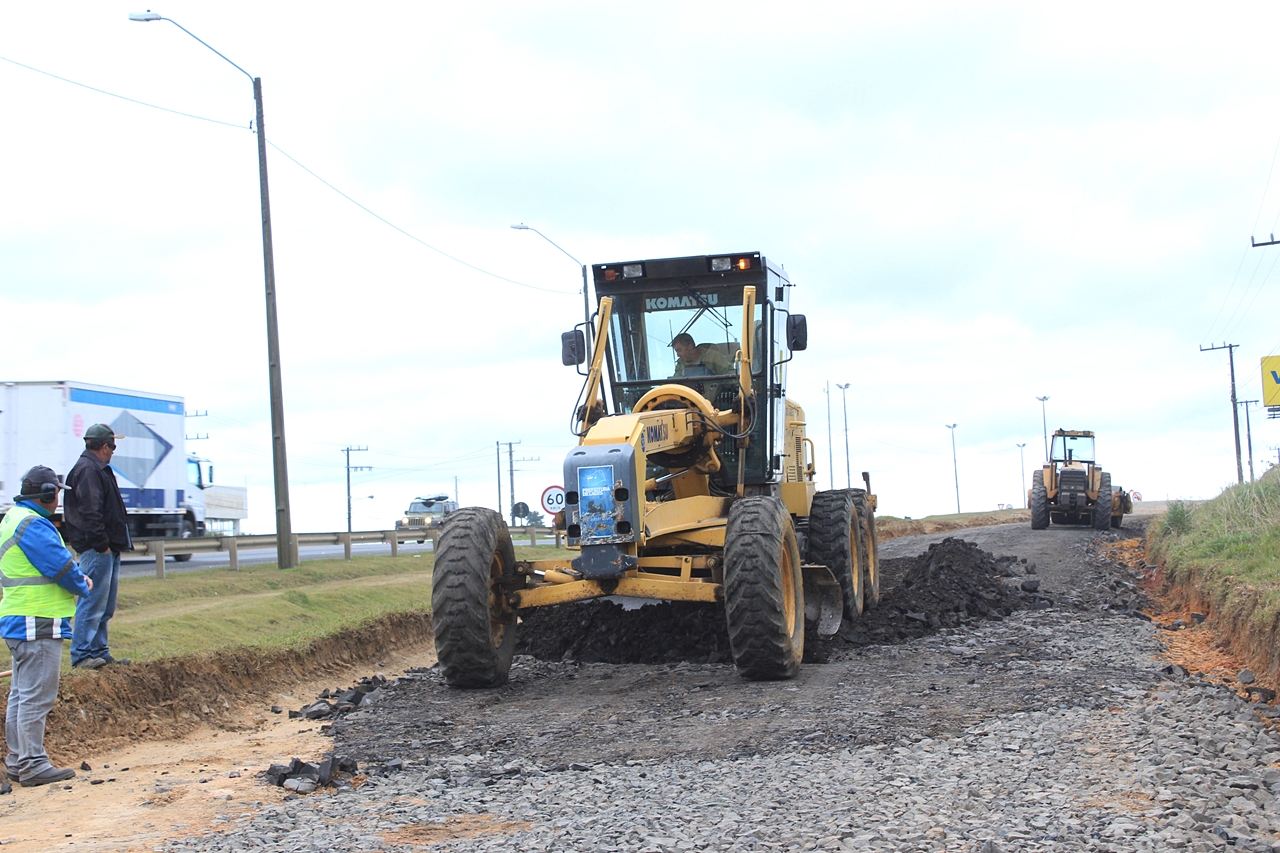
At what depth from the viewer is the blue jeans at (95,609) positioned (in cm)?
982

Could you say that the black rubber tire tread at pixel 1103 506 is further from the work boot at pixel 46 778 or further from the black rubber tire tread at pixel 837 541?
the work boot at pixel 46 778

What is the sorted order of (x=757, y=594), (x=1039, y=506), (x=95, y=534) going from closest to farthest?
(x=757, y=594), (x=95, y=534), (x=1039, y=506)

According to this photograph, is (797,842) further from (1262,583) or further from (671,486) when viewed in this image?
(1262,583)

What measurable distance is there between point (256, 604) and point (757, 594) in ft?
26.8

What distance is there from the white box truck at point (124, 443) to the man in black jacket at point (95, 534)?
1354cm

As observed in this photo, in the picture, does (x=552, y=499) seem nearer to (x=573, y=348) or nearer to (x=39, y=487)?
(x=573, y=348)

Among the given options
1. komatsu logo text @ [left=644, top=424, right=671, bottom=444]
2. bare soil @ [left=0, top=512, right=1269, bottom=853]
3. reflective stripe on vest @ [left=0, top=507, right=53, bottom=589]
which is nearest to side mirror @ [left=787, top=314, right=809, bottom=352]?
komatsu logo text @ [left=644, top=424, right=671, bottom=444]

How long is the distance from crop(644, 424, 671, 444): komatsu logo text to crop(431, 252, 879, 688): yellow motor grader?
2 centimetres

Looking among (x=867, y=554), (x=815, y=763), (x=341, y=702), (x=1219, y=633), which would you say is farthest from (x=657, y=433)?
(x=1219, y=633)

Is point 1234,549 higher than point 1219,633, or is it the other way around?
point 1234,549

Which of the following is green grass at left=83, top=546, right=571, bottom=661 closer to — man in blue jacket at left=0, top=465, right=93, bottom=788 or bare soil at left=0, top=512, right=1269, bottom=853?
bare soil at left=0, top=512, right=1269, bottom=853

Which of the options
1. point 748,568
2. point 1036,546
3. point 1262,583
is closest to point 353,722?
point 748,568

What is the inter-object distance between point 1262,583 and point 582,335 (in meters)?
7.16

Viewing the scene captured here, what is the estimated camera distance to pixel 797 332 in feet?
37.4
